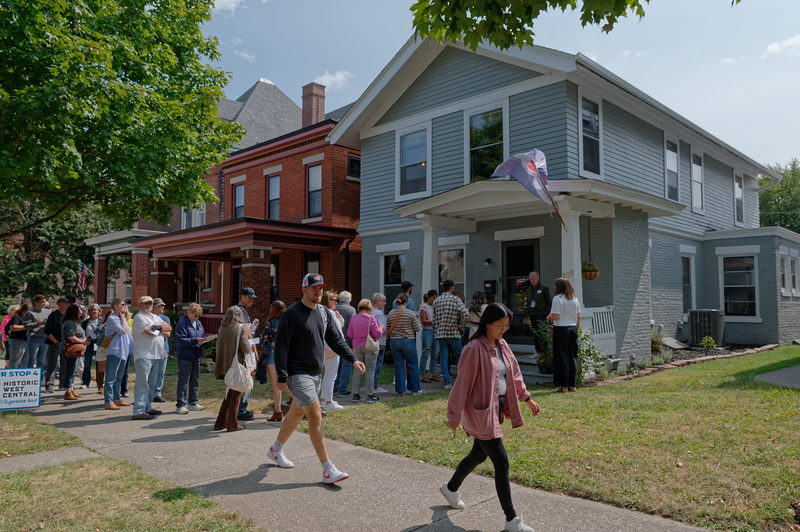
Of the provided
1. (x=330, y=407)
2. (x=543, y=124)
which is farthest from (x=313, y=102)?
(x=330, y=407)

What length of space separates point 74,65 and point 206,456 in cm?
671

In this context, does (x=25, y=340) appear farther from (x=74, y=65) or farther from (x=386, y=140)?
(x=386, y=140)

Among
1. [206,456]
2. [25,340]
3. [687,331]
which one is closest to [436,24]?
[206,456]

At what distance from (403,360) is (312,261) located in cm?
1005

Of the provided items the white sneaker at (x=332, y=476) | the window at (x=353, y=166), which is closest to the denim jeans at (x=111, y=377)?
the white sneaker at (x=332, y=476)

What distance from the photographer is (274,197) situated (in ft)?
68.0

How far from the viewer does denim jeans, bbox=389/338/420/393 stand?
32.1 ft

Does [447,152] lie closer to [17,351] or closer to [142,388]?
[142,388]

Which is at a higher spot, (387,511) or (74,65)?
(74,65)

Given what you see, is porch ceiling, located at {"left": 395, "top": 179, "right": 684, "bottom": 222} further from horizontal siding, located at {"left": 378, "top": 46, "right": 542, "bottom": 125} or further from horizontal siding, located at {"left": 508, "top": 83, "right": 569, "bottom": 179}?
horizontal siding, located at {"left": 378, "top": 46, "right": 542, "bottom": 125}

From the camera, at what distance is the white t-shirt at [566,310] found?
9555 mm

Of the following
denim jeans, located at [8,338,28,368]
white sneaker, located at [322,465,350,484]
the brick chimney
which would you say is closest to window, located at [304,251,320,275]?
the brick chimney

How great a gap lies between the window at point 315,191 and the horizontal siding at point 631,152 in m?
9.30

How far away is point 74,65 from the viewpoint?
902 cm
